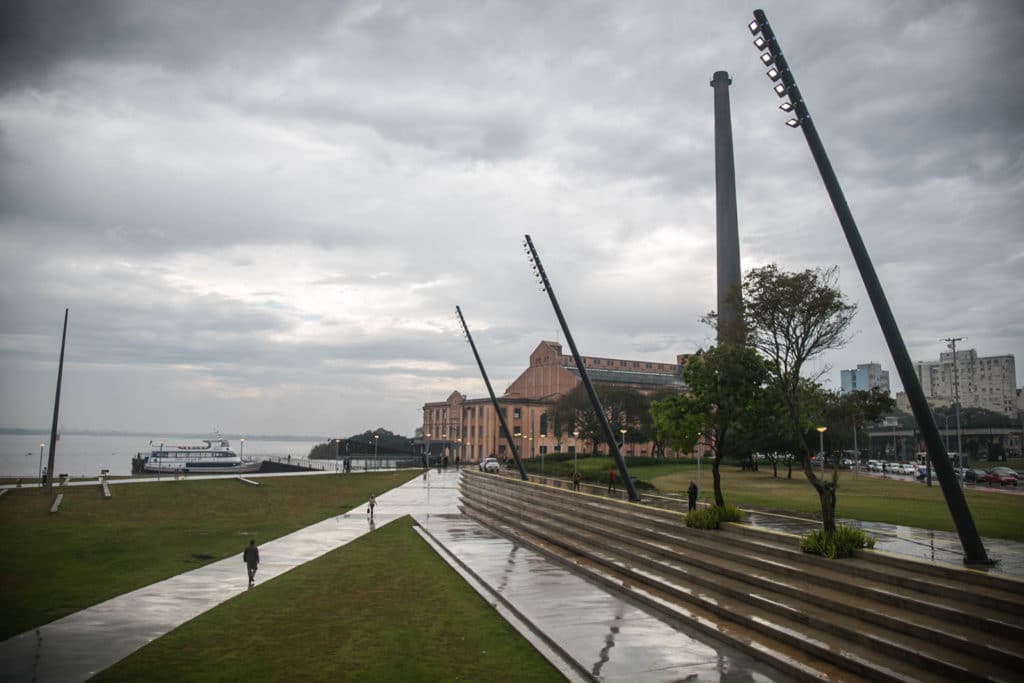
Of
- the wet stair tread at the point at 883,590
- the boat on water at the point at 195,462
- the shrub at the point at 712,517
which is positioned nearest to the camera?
the wet stair tread at the point at 883,590

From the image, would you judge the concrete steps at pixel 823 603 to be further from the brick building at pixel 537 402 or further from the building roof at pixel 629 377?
the building roof at pixel 629 377

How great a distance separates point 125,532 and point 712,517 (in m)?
26.7

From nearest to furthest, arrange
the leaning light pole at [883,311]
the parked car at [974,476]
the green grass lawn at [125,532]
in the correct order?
the leaning light pole at [883,311] → the green grass lawn at [125,532] → the parked car at [974,476]

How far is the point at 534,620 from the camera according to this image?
14859 millimetres

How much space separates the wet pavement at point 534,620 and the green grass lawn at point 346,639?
0.62 m

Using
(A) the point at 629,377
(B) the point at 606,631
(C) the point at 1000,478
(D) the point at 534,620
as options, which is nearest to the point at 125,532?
(D) the point at 534,620

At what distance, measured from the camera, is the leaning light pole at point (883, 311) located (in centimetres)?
1388

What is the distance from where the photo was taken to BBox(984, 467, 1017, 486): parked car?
156ft

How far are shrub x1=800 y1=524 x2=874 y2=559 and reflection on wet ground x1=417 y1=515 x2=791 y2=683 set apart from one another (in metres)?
3.92

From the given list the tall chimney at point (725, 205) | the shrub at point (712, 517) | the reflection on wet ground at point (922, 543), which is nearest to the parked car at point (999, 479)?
the tall chimney at point (725, 205)

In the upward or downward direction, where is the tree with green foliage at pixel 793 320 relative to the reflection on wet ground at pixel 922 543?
upward

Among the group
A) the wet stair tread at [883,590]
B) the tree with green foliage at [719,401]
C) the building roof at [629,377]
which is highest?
the building roof at [629,377]

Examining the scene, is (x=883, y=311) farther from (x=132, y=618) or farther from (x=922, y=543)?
(x=132, y=618)

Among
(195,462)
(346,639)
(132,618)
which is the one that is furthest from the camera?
(195,462)
